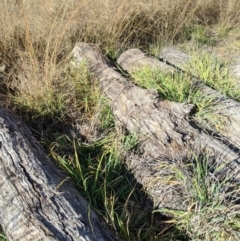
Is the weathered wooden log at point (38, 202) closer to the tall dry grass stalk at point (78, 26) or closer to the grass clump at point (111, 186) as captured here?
the grass clump at point (111, 186)

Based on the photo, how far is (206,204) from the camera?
85.7 inches

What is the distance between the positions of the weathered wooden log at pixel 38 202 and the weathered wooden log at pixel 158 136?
48cm

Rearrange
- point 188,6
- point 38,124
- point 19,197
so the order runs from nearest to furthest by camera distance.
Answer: point 19,197 → point 38,124 → point 188,6

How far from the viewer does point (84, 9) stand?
4234 millimetres

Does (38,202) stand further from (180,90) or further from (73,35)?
(73,35)

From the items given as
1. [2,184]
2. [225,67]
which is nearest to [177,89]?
[225,67]

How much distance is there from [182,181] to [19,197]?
3.10 feet

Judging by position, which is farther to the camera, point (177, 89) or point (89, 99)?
point (89, 99)

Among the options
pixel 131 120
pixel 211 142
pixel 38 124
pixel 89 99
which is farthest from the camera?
pixel 89 99

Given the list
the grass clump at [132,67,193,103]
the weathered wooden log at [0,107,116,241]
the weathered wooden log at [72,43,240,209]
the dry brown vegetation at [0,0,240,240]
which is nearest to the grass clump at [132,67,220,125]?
the grass clump at [132,67,193,103]

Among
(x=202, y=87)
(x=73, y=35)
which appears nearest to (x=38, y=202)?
(x=202, y=87)

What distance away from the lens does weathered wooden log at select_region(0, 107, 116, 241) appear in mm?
1949

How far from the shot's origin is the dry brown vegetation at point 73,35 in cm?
333

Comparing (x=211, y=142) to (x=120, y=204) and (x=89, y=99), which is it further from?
(x=89, y=99)
